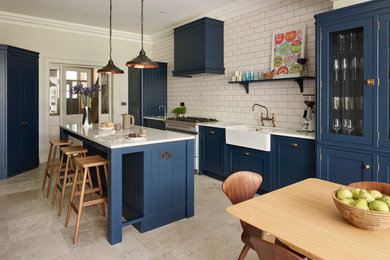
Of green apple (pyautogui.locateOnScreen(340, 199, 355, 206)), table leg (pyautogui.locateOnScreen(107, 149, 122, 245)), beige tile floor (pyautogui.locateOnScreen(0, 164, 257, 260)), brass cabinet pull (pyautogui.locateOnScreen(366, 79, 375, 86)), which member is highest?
brass cabinet pull (pyautogui.locateOnScreen(366, 79, 375, 86))

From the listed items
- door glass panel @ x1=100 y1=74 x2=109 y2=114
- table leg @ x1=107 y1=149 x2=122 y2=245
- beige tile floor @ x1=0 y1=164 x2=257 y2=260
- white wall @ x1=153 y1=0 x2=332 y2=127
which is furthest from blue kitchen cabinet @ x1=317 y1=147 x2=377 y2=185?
door glass panel @ x1=100 y1=74 x2=109 y2=114

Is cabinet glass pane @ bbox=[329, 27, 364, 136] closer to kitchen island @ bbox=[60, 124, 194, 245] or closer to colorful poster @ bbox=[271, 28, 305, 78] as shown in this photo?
colorful poster @ bbox=[271, 28, 305, 78]

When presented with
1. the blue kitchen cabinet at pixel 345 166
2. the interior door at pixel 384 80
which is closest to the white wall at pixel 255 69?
the blue kitchen cabinet at pixel 345 166

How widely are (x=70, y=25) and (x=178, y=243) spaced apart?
5937mm

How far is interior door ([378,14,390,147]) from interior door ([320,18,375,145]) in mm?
90

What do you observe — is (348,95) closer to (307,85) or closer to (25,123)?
(307,85)

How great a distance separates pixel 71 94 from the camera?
7.16 m

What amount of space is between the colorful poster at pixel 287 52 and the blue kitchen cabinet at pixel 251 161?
132 cm

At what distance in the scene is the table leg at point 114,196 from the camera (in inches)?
113

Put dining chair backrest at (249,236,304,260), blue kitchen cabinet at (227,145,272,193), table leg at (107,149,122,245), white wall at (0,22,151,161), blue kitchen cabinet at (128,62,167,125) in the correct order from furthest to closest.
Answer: blue kitchen cabinet at (128,62,167,125)
white wall at (0,22,151,161)
blue kitchen cabinet at (227,145,272,193)
table leg at (107,149,122,245)
dining chair backrest at (249,236,304,260)

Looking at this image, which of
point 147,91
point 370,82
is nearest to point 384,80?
point 370,82

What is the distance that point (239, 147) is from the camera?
4.75 metres

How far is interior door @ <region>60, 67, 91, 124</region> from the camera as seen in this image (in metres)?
7.01

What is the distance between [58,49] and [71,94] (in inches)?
43.5
